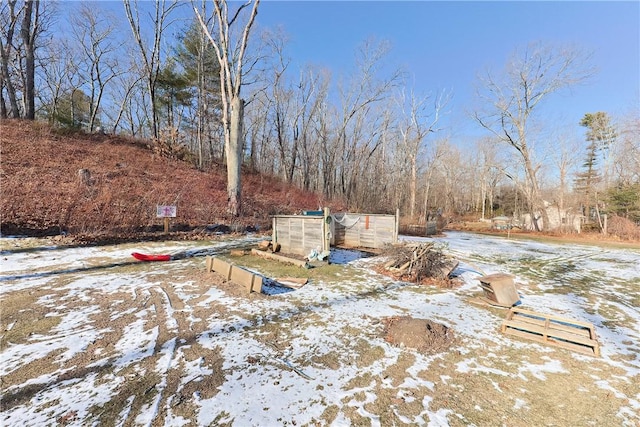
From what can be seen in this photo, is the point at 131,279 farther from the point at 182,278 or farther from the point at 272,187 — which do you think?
the point at 272,187

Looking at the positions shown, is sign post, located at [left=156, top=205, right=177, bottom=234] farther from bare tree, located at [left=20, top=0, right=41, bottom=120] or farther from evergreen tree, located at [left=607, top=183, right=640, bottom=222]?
evergreen tree, located at [left=607, top=183, right=640, bottom=222]

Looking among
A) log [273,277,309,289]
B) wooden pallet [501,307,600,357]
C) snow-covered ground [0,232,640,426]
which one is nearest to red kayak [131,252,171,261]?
snow-covered ground [0,232,640,426]

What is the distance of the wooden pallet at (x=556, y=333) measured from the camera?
364 centimetres

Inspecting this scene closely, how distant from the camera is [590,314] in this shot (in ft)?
16.3

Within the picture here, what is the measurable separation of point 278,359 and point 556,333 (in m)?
4.02

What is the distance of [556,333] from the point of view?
3.86 m

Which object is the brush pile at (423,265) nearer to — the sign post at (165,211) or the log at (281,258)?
the log at (281,258)

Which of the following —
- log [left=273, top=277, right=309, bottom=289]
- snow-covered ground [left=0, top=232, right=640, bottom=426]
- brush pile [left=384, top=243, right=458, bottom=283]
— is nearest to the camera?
snow-covered ground [left=0, top=232, right=640, bottom=426]

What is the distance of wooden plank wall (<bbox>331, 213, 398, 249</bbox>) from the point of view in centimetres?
978

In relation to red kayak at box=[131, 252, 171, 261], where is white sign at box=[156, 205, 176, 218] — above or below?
above

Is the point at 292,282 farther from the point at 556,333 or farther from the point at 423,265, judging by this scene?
the point at 556,333

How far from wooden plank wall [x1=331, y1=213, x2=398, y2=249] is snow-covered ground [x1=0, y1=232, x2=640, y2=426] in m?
4.03

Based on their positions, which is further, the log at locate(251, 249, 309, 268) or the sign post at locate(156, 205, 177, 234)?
the sign post at locate(156, 205, 177, 234)

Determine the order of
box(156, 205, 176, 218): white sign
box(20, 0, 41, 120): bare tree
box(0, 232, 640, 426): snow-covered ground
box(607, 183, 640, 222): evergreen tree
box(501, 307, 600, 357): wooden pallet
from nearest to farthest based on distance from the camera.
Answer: box(0, 232, 640, 426): snow-covered ground < box(501, 307, 600, 357): wooden pallet < box(156, 205, 176, 218): white sign < box(20, 0, 41, 120): bare tree < box(607, 183, 640, 222): evergreen tree
